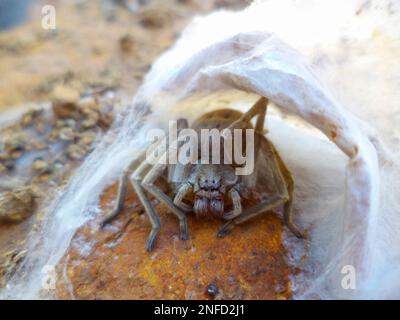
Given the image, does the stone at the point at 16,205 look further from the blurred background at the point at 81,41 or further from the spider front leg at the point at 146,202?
the blurred background at the point at 81,41

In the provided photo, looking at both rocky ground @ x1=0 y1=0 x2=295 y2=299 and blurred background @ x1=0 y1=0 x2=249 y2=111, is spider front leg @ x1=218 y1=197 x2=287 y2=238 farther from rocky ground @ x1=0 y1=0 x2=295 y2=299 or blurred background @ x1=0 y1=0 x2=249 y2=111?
blurred background @ x1=0 y1=0 x2=249 y2=111

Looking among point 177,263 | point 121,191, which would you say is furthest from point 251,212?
point 121,191

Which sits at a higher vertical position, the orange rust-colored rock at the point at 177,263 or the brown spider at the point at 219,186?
the brown spider at the point at 219,186

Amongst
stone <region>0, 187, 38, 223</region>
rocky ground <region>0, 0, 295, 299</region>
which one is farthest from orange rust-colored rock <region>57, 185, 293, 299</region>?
stone <region>0, 187, 38, 223</region>

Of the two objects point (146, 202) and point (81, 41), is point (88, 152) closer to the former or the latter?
point (146, 202)

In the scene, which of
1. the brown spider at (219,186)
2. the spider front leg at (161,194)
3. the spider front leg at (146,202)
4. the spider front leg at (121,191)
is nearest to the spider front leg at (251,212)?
the brown spider at (219,186)

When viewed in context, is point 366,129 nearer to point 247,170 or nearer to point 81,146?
point 247,170
